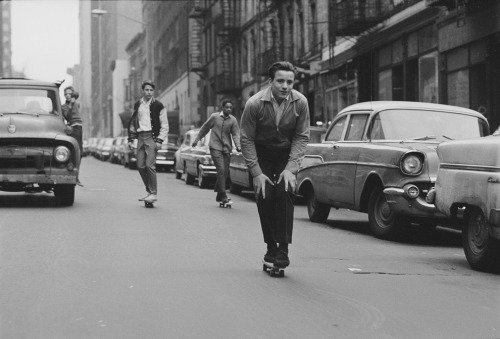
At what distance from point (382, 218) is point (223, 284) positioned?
453 cm

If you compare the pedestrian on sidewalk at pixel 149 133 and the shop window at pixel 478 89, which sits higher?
the shop window at pixel 478 89

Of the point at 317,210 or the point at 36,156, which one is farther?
the point at 36,156

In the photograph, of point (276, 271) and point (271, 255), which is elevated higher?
point (271, 255)

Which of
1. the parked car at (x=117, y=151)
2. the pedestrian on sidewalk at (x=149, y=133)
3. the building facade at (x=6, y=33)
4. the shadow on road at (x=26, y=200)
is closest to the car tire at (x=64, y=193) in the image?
the shadow on road at (x=26, y=200)

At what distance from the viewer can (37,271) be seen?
828cm

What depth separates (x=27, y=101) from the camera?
53.1 ft

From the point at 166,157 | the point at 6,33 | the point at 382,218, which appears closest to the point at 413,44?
the point at 166,157

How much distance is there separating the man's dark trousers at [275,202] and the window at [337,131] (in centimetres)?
512

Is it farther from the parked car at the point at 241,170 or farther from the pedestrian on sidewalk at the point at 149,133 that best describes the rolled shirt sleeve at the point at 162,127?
the parked car at the point at 241,170

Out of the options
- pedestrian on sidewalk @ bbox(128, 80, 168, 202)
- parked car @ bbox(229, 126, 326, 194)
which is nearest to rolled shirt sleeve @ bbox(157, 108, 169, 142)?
pedestrian on sidewalk @ bbox(128, 80, 168, 202)

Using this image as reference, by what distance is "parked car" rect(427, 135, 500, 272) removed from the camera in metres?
8.45

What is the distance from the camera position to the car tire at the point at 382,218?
455 inches

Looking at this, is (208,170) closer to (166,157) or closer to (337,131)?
(337,131)

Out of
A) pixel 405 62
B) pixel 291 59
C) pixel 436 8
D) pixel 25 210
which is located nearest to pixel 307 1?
pixel 291 59
